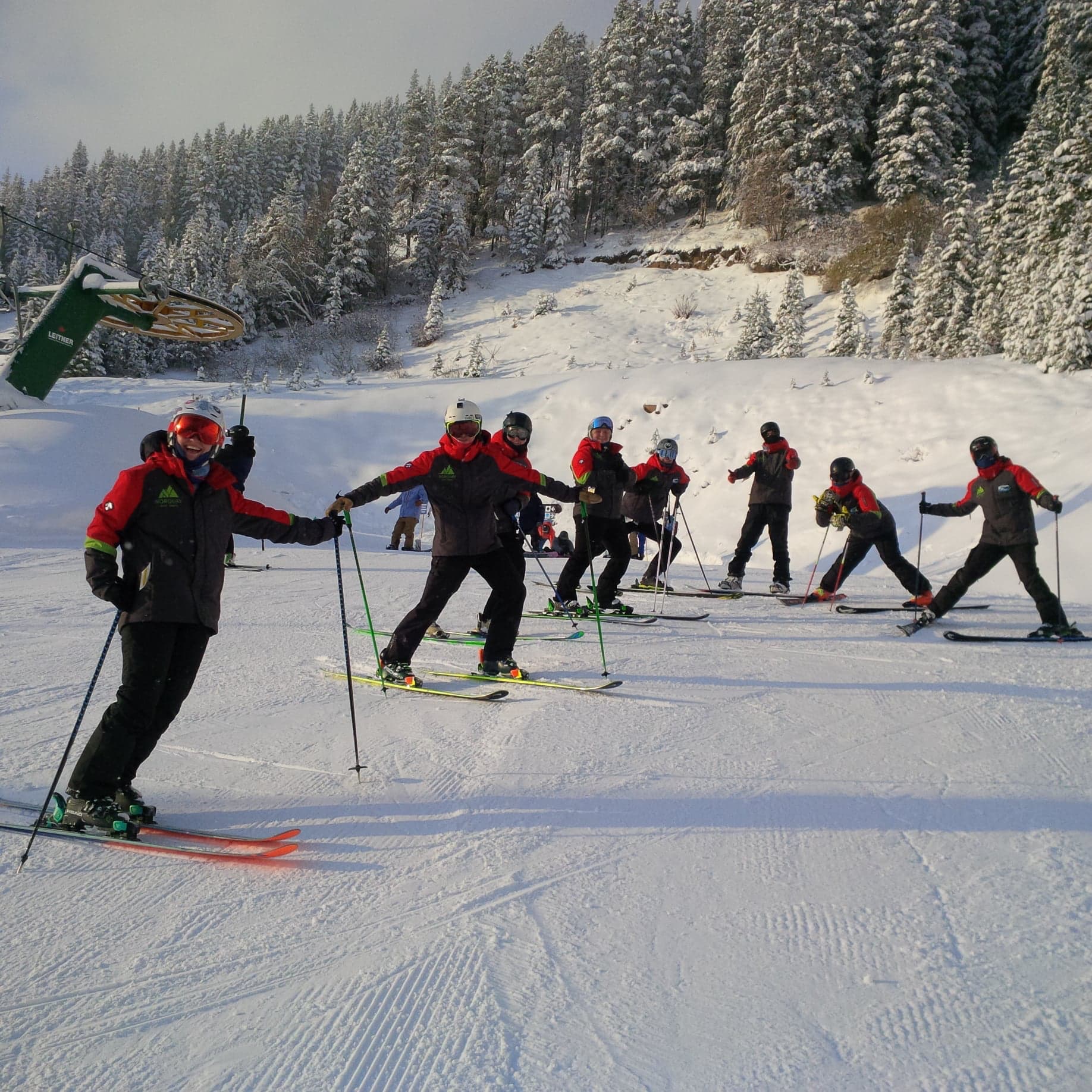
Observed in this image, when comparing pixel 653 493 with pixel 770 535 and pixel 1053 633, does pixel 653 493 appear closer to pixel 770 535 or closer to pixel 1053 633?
pixel 770 535

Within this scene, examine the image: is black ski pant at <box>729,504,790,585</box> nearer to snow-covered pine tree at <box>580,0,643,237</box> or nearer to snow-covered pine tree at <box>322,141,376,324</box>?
snow-covered pine tree at <box>322,141,376,324</box>

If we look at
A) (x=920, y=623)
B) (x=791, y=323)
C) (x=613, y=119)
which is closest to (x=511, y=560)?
(x=920, y=623)

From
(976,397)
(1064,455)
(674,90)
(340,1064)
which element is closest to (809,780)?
(340,1064)

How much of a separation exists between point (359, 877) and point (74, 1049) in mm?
1011

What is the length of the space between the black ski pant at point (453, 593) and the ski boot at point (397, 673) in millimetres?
23

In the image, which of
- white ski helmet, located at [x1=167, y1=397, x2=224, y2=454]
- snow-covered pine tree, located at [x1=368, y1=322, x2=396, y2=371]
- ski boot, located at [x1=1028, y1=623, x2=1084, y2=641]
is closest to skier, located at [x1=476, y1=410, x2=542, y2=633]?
white ski helmet, located at [x1=167, y1=397, x2=224, y2=454]

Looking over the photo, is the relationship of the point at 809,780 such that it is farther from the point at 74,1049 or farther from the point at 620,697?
the point at 74,1049

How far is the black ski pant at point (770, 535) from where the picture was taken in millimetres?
9547

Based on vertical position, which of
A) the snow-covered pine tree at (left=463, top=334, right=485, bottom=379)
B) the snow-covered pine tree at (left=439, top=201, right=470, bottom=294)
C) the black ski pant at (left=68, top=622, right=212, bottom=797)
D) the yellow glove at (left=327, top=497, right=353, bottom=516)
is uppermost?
the snow-covered pine tree at (left=439, top=201, right=470, bottom=294)

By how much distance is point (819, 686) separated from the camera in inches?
212

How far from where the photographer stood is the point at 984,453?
23.4 feet

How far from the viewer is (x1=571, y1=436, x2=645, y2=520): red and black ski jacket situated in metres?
7.36

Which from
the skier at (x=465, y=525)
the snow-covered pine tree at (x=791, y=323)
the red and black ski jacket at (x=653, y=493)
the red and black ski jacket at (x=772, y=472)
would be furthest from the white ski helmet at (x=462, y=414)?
the snow-covered pine tree at (x=791, y=323)

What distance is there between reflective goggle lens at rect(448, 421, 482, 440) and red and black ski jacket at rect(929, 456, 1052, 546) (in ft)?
16.6
